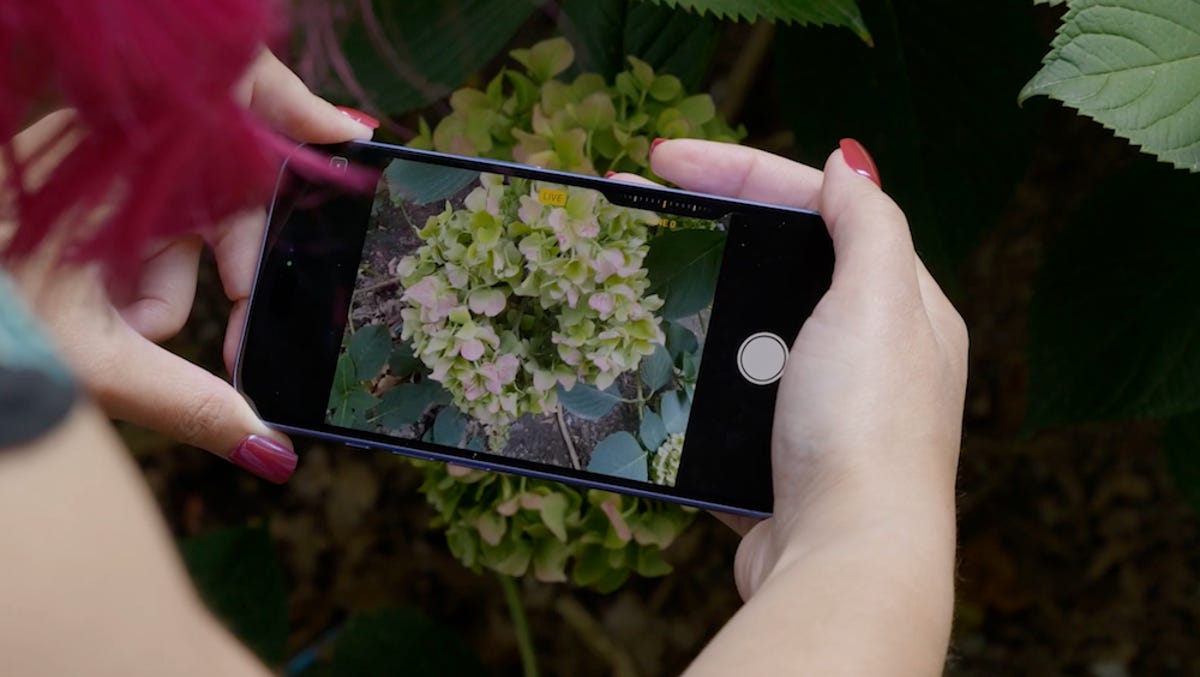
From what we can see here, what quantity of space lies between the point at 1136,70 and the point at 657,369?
251 mm

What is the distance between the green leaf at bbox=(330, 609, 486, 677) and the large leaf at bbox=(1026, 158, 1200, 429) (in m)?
0.48

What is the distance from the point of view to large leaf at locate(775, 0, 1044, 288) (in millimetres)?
691

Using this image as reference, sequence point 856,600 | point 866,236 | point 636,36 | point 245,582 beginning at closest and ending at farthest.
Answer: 1. point 856,600
2. point 866,236
3. point 636,36
4. point 245,582

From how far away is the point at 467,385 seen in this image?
574 millimetres

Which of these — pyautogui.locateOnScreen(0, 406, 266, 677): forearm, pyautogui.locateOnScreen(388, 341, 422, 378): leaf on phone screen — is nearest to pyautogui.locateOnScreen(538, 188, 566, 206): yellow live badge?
pyautogui.locateOnScreen(388, 341, 422, 378): leaf on phone screen

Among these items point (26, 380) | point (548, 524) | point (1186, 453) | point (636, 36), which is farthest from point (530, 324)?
point (1186, 453)

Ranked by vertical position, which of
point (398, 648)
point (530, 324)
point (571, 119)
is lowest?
point (398, 648)

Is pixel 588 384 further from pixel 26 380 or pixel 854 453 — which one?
pixel 26 380

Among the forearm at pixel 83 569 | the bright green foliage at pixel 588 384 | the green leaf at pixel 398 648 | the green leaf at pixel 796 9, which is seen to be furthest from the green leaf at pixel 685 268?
the green leaf at pixel 398 648

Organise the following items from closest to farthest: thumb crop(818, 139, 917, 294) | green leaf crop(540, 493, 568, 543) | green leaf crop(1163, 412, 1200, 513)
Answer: thumb crop(818, 139, 917, 294)
green leaf crop(540, 493, 568, 543)
green leaf crop(1163, 412, 1200, 513)

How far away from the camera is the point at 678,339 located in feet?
1.87

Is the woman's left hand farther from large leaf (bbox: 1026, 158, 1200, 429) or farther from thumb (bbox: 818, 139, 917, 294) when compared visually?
large leaf (bbox: 1026, 158, 1200, 429)

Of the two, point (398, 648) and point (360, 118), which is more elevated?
point (360, 118)

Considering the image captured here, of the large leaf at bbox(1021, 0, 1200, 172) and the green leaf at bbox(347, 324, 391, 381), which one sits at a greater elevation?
the large leaf at bbox(1021, 0, 1200, 172)
